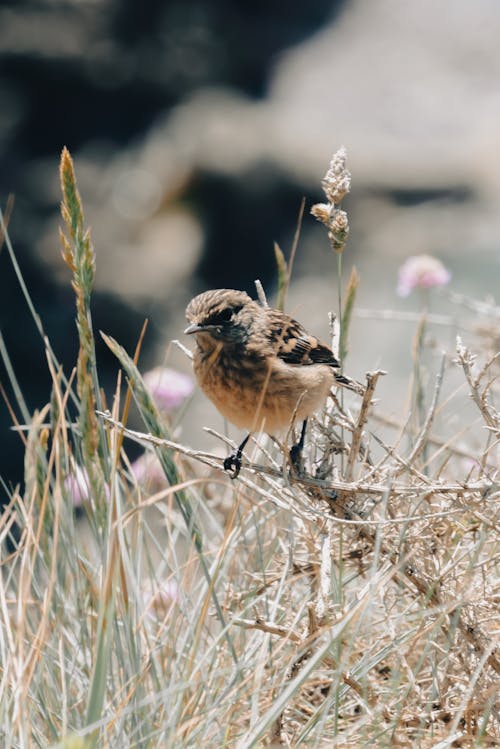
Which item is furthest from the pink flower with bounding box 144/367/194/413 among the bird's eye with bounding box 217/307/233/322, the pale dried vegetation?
the pale dried vegetation

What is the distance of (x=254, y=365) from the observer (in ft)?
10.8

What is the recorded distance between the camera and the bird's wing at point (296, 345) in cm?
342

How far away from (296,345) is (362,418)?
3.62ft

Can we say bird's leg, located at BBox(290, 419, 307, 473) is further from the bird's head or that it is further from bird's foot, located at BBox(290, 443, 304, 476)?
the bird's head

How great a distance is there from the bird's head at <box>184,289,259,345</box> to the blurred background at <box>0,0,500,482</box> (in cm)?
460

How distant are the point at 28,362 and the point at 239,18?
→ 16.8 feet

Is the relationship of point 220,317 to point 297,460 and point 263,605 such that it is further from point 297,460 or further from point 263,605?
point 263,605

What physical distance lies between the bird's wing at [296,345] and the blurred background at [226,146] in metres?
4.53

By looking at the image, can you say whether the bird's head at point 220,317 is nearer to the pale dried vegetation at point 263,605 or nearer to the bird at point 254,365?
the bird at point 254,365

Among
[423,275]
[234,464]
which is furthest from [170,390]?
[423,275]

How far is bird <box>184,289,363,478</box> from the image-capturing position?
10.2 ft

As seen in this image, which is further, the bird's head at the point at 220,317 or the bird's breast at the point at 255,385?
the bird's head at the point at 220,317

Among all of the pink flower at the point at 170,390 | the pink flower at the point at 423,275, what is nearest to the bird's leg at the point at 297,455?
the pink flower at the point at 170,390

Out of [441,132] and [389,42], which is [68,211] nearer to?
[441,132]
